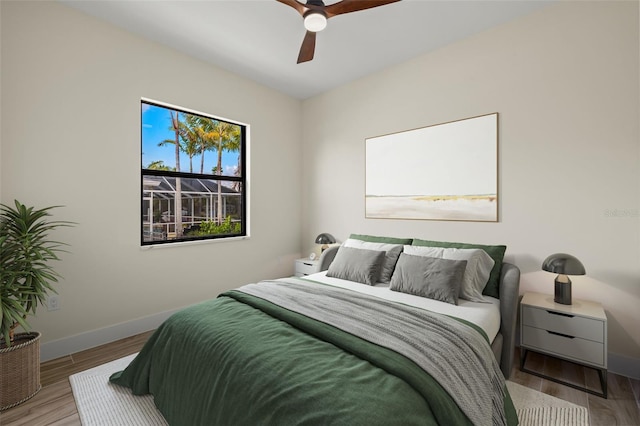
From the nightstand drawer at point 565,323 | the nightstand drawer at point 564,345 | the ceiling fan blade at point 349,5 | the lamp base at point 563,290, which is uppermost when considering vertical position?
the ceiling fan blade at point 349,5

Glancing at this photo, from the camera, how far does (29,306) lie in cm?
206

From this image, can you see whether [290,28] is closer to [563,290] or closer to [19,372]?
[563,290]

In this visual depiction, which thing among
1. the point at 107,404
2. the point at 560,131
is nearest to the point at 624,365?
the point at 560,131

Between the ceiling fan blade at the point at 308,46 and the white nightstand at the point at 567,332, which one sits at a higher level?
the ceiling fan blade at the point at 308,46

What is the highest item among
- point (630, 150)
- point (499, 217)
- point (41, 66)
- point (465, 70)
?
point (465, 70)

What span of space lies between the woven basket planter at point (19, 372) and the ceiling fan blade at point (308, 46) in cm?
285

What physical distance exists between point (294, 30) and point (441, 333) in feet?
9.03

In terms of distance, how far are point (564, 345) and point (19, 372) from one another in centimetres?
372

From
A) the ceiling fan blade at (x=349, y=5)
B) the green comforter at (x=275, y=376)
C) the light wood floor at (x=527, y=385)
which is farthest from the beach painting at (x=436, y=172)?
the green comforter at (x=275, y=376)

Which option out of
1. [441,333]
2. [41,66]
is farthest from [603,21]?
[41,66]

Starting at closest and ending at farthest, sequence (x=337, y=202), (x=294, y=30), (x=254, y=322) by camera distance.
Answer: (x=254, y=322), (x=294, y=30), (x=337, y=202)

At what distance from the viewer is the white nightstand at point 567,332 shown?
2.04 meters

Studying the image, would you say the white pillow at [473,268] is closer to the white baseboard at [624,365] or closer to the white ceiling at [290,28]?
the white baseboard at [624,365]

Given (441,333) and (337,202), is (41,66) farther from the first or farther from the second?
(441,333)
